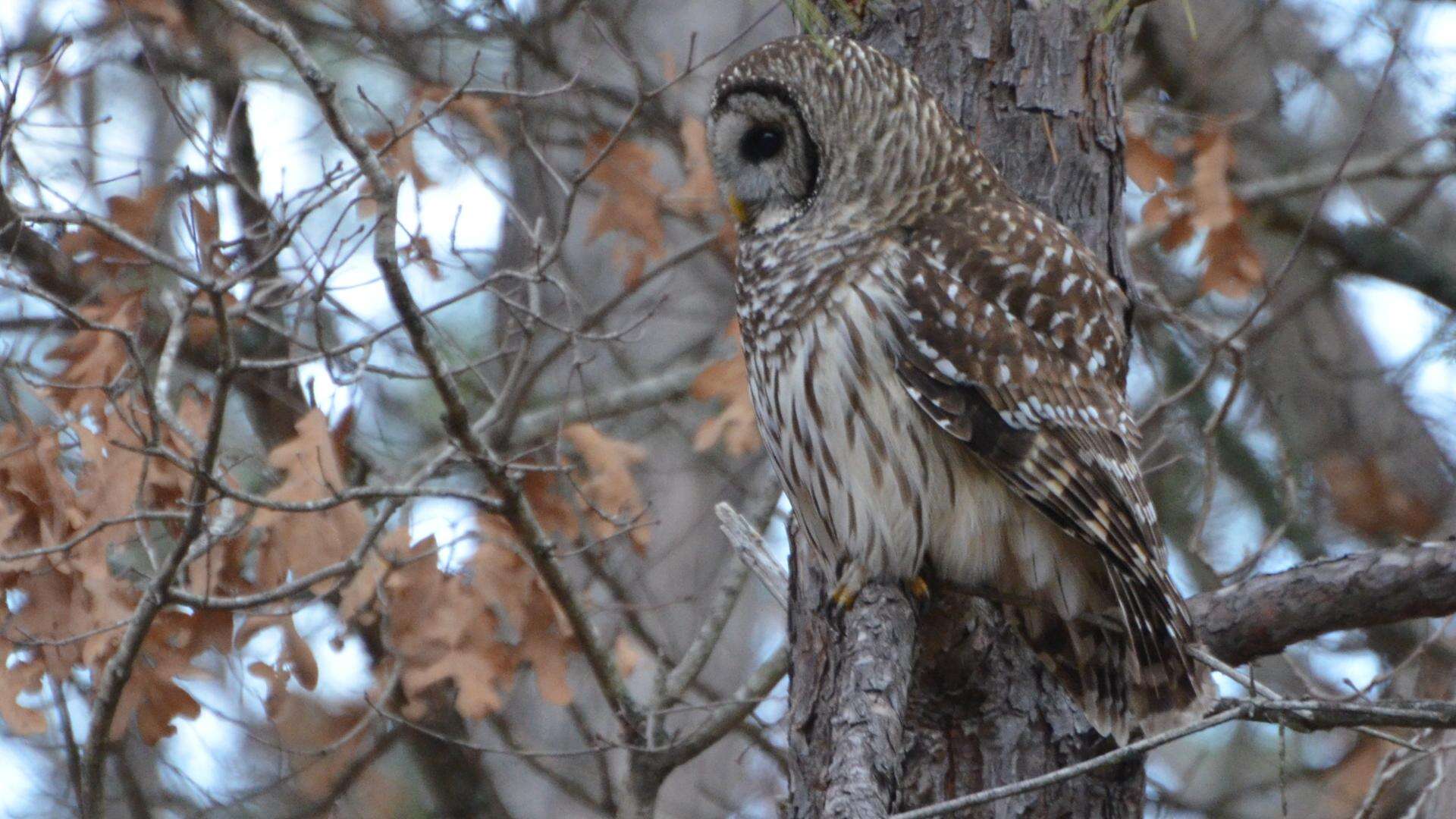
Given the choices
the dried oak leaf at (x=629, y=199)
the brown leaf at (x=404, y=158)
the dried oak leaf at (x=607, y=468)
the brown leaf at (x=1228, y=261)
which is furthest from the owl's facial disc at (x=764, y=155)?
the brown leaf at (x=1228, y=261)

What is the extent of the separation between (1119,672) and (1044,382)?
645 mm

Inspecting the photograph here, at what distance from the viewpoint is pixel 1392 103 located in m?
6.93

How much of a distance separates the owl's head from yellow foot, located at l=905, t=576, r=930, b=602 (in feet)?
2.67

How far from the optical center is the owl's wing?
323 cm

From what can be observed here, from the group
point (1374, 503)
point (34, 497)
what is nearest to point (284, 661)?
point (34, 497)

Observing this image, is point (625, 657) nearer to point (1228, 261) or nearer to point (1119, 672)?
point (1119, 672)

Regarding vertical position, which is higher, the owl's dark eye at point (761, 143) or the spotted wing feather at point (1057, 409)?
the owl's dark eye at point (761, 143)

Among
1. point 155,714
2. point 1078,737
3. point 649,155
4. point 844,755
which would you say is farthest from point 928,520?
point 649,155

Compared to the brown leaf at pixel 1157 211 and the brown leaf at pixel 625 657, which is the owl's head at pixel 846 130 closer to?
the brown leaf at pixel 625 657

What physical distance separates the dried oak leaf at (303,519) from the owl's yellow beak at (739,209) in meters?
1.40

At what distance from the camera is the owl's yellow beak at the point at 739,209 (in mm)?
3730

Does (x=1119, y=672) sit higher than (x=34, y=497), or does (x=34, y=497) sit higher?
(x=34, y=497)

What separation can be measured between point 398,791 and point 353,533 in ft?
7.81

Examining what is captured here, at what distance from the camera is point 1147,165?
5.80 meters
